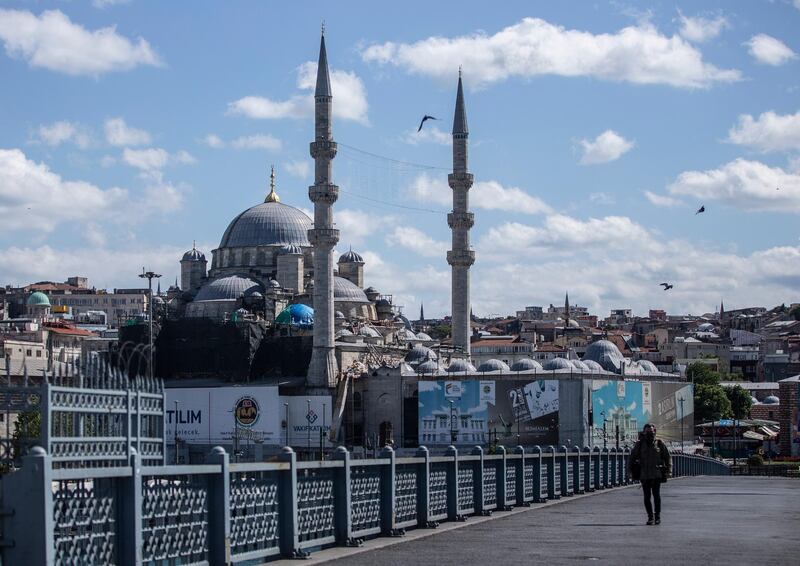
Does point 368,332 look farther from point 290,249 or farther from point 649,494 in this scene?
point 649,494

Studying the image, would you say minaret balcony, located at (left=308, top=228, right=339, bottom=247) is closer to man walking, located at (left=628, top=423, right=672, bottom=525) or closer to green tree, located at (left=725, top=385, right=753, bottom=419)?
green tree, located at (left=725, top=385, right=753, bottom=419)

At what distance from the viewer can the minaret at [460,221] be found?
69250mm

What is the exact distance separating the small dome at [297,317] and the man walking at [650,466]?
2281 inches

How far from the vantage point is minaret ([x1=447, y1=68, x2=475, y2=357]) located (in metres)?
69.2

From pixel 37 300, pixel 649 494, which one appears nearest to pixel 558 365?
pixel 649 494

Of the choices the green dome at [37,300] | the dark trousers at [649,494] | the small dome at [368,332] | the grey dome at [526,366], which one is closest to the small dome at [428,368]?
the grey dome at [526,366]

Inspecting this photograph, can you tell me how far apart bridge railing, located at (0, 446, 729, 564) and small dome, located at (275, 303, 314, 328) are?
56322mm

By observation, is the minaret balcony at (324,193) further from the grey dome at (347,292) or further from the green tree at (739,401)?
the green tree at (739,401)

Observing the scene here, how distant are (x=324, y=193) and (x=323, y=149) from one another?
80.0 inches

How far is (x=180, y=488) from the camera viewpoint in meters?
8.76

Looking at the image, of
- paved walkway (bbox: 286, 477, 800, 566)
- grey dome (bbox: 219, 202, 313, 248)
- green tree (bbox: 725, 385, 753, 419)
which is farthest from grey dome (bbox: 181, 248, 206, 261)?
paved walkway (bbox: 286, 477, 800, 566)

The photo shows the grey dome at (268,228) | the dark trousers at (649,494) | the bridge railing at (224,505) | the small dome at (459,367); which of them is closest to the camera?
the bridge railing at (224,505)

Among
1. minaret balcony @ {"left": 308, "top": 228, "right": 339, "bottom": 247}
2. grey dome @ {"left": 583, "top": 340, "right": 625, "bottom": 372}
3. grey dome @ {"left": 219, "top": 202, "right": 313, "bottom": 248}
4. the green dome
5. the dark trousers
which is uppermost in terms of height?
grey dome @ {"left": 219, "top": 202, "right": 313, "bottom": 248}

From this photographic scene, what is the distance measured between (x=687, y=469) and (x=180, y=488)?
3527 centimetres
